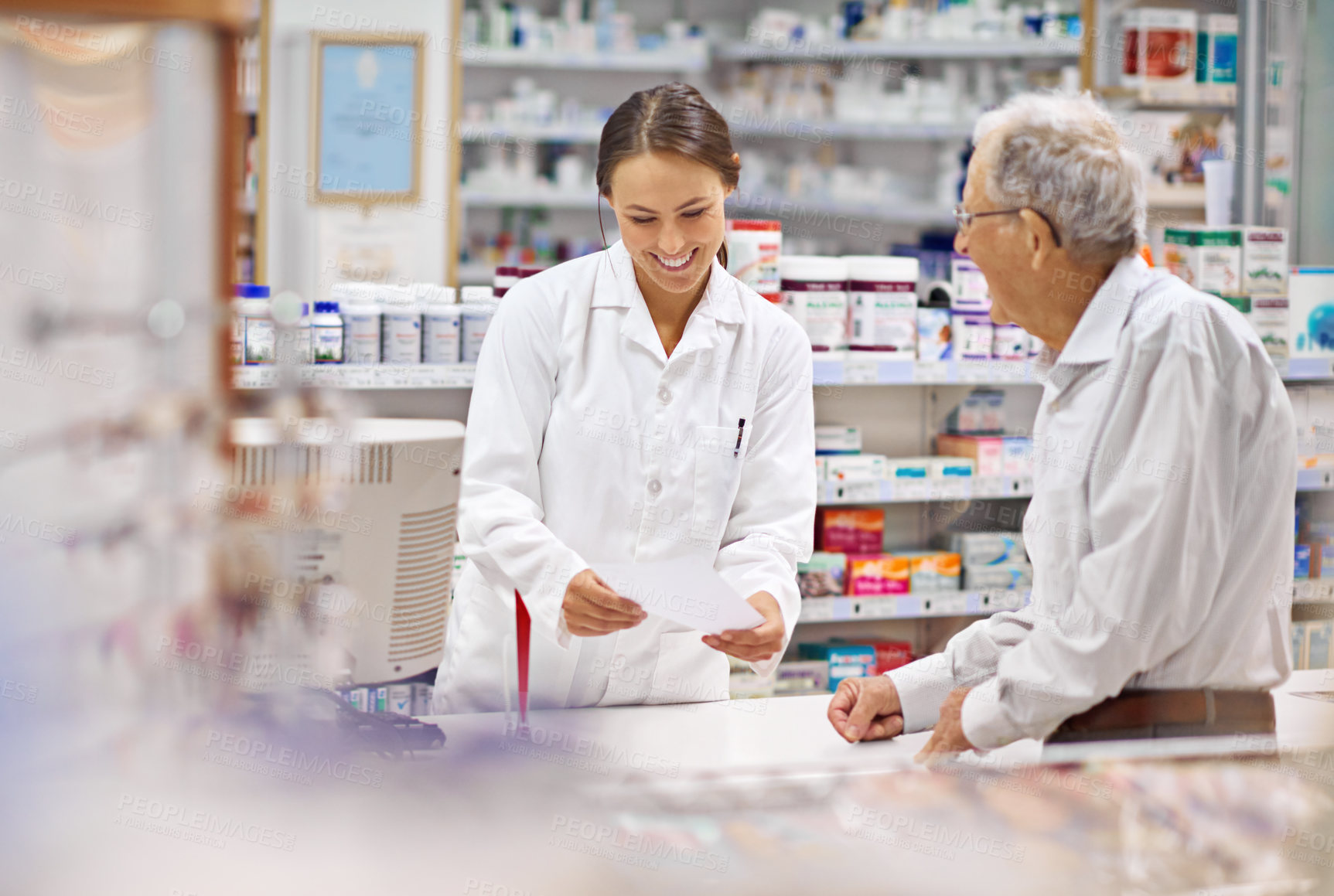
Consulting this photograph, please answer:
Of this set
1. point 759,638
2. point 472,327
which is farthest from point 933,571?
point 759,638

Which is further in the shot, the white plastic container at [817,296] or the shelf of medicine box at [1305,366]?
the shelf of medicine box at [1305,366]

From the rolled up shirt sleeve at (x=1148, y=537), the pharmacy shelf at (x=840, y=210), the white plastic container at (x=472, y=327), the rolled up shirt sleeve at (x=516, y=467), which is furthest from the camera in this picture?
the pharmacy shelf at (x=840, y=210)

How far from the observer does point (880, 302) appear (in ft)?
10.3

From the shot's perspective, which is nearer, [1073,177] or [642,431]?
[1073,177]

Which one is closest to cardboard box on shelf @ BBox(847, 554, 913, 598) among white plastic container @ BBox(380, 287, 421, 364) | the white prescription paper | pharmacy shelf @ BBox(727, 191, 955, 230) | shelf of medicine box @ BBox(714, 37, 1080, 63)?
white plastic container @ BBox(380, 287, 421, 364)

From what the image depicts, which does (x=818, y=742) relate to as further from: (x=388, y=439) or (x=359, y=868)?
(x=359, y=868)

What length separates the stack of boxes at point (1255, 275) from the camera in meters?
3.12

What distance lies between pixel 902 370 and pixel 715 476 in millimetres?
1429

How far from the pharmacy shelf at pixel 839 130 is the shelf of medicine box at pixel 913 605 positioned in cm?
336

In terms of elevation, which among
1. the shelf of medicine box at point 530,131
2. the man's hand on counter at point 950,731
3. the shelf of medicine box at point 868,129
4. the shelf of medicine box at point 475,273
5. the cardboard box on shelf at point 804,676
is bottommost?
the cardboard box on shelf at point 804,676

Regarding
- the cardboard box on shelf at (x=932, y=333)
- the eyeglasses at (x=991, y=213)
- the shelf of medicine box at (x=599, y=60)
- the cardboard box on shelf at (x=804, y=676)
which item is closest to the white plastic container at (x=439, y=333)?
the cardboard box on shelf at (x=932, y=333)

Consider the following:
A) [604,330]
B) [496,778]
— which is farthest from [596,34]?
[496,778]

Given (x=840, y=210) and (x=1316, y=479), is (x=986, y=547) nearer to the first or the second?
(x=1316, y=479)

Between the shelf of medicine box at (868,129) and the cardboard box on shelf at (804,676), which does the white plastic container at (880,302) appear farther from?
the shelf of medicine box at (868,129)
